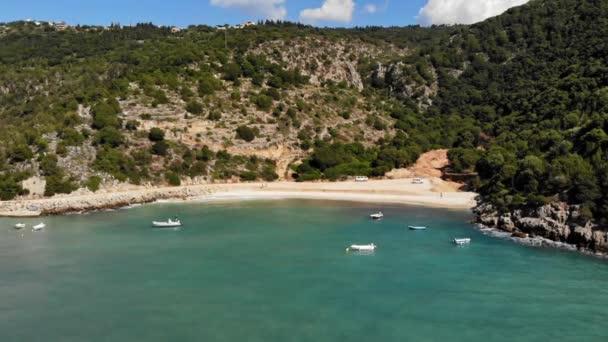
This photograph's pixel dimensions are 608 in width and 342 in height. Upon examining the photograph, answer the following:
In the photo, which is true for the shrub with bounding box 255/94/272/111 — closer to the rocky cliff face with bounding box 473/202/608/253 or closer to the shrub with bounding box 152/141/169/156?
the shrub with bounding box 152/141/169/156

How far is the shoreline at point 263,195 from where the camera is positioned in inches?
2258

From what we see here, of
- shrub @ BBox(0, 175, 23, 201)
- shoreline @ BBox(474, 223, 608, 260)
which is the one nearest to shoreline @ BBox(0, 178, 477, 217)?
shrub @ BBox(0, 175, 23, 201)

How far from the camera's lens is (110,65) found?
107250 mm

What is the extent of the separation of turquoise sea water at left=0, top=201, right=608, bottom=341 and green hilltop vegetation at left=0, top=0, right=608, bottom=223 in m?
10.2

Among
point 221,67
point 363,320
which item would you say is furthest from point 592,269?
point 221,67

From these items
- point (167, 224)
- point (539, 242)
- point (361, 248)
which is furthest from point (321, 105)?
point (539, 242)

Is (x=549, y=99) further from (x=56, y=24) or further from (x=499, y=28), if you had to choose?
(x=56, y=24)

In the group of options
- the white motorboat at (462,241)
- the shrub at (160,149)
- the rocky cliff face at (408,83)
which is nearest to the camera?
the white motorboat at (462,241)

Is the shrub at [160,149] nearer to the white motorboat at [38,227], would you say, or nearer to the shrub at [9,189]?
the shrub at [9,189]

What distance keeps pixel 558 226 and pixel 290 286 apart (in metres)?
21.7

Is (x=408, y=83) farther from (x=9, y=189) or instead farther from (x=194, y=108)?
(x=9, y=189)

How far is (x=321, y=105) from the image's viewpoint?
99.2m

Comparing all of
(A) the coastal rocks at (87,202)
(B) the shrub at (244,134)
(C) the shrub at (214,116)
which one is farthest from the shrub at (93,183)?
(B) the shrub at (244,134)

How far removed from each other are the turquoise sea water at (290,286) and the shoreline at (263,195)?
371 inches
